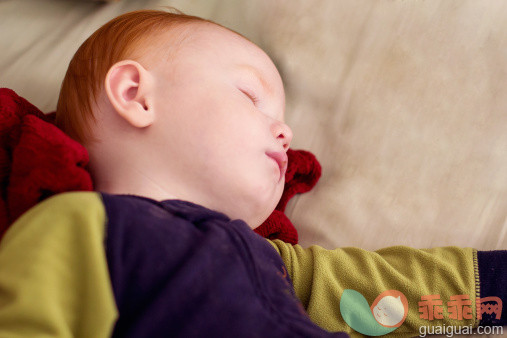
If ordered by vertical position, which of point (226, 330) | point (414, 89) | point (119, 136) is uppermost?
point (414, 89)

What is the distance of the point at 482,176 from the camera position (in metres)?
0.95

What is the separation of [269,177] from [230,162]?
0.08m

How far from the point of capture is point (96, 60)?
882mm

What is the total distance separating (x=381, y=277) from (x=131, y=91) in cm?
52

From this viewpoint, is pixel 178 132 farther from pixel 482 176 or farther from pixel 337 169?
pixel 482 176

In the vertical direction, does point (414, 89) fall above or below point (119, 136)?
above

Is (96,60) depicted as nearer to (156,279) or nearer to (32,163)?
(32,163)

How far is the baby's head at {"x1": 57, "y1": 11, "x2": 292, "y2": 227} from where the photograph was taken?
2.55 ft

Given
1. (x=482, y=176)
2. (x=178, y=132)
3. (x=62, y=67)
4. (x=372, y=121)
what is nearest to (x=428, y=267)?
(x=482, y=176)

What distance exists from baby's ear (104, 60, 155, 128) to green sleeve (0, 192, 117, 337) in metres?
0.22

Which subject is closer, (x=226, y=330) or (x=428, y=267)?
(x=226, y=330)

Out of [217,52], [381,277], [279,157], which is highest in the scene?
[217,52]

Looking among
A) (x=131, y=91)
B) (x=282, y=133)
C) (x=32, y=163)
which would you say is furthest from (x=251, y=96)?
(x=32, y=163)

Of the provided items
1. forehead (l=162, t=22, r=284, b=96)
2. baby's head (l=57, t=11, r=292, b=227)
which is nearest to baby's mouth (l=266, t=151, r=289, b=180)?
Result: baby's head (l=57, t=11, r=292, b=227)
